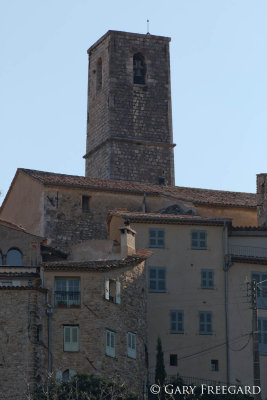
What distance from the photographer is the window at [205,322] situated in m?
73.8

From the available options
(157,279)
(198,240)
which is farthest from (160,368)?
(198,240)

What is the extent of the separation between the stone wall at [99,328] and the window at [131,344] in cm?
23

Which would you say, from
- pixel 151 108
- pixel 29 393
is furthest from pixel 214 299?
pixel 151 108

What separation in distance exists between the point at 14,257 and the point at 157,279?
757 centimetres

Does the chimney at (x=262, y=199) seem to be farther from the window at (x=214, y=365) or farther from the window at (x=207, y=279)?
the window at (x=214, y=365)

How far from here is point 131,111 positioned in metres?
102

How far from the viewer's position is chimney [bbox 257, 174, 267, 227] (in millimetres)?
82438

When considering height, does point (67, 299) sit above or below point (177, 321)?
above

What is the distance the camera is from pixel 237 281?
2953 inches

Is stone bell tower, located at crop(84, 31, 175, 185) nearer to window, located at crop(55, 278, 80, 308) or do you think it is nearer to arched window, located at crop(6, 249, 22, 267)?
arched window, located at crop(6, 249, 22, 267)

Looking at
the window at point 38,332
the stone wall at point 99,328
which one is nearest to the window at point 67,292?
the stone wall at point 99,328

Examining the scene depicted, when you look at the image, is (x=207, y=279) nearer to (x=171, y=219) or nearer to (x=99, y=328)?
(x=171, y=219)

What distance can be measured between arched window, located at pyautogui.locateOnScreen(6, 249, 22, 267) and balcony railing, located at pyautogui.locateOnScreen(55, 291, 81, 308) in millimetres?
8012

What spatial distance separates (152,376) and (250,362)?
5.33 metres
